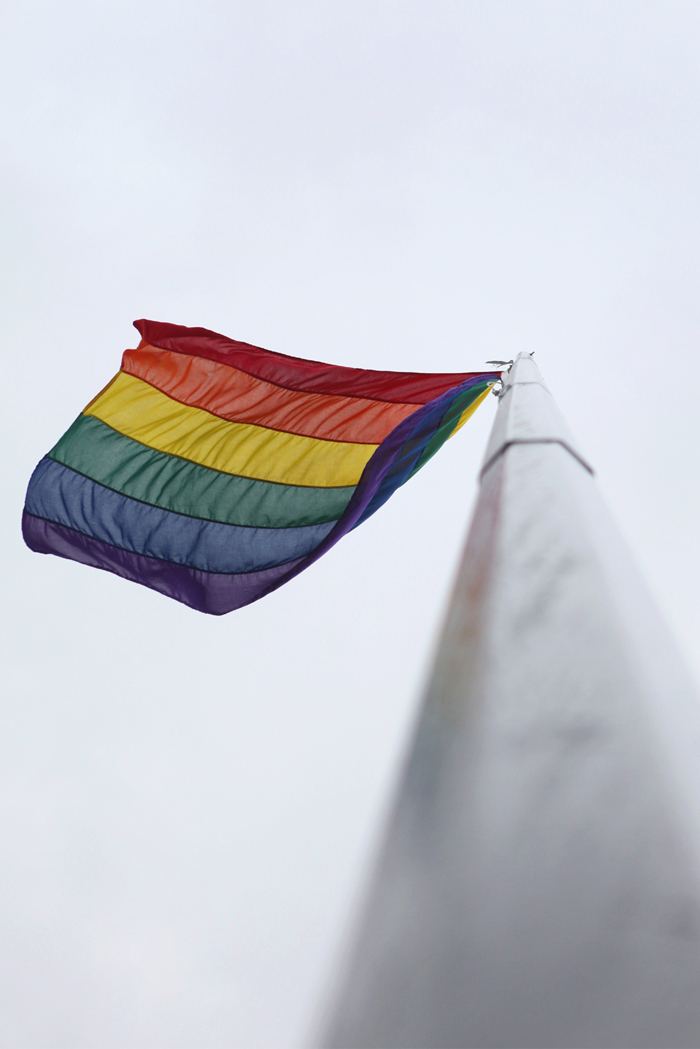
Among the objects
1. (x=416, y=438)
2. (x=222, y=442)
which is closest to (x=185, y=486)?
(x=222, y=442)

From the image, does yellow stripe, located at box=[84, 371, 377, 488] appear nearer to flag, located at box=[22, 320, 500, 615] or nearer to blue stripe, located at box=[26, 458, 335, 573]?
flag, located at box=[22, 320, 500, 615]

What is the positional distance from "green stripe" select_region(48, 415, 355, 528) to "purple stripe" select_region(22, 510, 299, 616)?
462 millimetres

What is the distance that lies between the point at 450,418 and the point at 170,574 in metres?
2.74

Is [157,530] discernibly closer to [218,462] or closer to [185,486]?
[185,486]

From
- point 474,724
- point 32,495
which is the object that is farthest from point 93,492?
point 474,724

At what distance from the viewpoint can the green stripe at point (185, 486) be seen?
6.41 m

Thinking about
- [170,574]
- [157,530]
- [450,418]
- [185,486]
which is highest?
[450,418]

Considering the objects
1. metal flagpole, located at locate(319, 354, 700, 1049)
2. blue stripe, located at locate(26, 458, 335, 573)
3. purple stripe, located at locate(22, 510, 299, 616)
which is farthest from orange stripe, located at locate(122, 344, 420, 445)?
metal flagpole, located at locate(319, 354, 700, 1049)

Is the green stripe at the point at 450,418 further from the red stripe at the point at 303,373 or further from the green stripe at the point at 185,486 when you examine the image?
the green stripe at the point at 185,486

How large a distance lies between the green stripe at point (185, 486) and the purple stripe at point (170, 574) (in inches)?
18.2

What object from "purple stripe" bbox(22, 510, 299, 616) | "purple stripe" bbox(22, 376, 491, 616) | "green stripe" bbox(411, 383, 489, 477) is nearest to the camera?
"green stripe" bbox(411, 383, 489, 477)

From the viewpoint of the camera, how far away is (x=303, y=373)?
264 inches

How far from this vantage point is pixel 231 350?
22.8ft

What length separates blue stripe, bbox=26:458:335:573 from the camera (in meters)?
6.41
